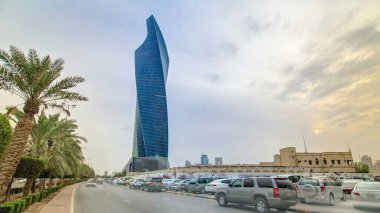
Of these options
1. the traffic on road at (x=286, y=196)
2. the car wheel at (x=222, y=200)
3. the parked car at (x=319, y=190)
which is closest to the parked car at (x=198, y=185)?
the car wheel at (x=222, y=200)

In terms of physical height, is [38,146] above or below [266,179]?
above

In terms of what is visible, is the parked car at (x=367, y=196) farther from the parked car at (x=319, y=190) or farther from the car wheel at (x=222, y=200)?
the car wheel at (x=222, y=200)

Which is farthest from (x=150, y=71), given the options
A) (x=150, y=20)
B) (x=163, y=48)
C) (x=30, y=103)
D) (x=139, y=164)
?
(x=30, y=103)

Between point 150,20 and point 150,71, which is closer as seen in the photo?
point 150,71

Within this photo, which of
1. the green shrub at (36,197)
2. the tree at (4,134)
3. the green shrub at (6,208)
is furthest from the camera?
the green shrub at (36,197)

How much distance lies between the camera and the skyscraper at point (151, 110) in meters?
155

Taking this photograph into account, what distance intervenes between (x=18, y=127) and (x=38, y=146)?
41.7 ft

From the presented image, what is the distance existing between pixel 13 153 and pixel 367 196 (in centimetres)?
2025

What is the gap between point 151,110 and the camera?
510 ft

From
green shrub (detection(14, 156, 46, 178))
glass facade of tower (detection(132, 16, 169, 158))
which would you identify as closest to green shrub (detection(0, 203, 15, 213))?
green shrub (detection(14, 156, 46, 178))

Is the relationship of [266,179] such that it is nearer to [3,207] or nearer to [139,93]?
[3,207]

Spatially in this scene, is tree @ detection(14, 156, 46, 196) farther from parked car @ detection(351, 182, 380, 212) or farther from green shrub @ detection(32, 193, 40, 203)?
parked car @ detection(351, 182, 380, 212)

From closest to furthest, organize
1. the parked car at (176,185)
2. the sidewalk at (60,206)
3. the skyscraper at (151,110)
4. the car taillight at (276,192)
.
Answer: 1. the car taillight at (276,192)
2. the sidewalk at (60,206)
3. the parked car at (176,185)
4. the skyscraper at (151,110)

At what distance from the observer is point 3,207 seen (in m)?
11.3
